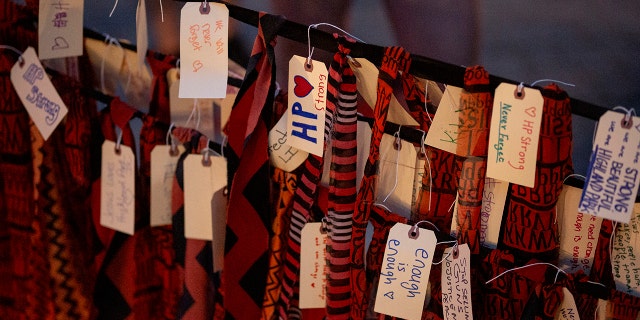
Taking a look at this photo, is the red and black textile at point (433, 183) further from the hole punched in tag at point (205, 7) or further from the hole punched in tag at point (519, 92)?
the hole punched in tag at point (205, 7)

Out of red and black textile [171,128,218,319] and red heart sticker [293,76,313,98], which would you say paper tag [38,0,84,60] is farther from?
red heart sticker [293,76,313,98]

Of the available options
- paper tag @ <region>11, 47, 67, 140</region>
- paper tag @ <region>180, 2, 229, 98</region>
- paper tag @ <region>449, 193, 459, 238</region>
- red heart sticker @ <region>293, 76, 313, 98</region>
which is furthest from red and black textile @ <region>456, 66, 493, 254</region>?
paper tag @ <region>11, 47, 67, 140</region>

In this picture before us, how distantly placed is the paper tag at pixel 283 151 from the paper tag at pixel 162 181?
19 cm

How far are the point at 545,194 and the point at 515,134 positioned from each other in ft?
0.28

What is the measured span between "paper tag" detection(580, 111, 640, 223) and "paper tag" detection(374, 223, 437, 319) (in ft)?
0.70

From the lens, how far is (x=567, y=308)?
2.80ft

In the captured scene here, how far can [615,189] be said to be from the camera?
2.51 feet

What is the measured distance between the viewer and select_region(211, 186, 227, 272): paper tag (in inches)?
44.5

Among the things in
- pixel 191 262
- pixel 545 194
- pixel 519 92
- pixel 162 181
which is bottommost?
pixel 191 262

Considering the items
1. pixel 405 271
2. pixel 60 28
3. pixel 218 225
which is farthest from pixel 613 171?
pixel 60 28

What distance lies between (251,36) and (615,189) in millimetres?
691

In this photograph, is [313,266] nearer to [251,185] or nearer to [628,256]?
[251,185]

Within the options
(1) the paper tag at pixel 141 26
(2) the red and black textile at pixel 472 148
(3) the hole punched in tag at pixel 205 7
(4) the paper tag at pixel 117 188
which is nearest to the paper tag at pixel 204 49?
(3) the hole punched in tag at pixel 205 7

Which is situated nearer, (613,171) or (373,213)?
(613,171)
